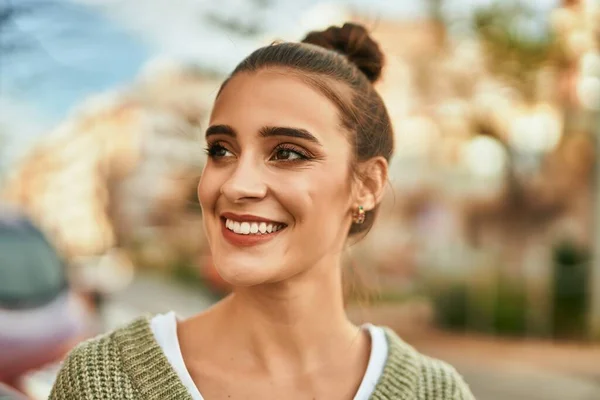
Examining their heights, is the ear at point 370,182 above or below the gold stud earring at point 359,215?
above

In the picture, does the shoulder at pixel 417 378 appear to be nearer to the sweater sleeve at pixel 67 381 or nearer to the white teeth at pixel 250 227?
the white teeth at pixel 250 227

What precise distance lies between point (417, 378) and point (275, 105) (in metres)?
0.61

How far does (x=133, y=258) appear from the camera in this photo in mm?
10344

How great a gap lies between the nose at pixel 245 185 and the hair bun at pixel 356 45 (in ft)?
1.38

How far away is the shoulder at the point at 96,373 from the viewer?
1340 millimetres

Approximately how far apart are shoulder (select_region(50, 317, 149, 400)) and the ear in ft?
1.65

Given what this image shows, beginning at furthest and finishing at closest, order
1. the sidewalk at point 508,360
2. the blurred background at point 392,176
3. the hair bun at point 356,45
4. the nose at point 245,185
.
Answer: the sidewalk at point 508,360 < the blurred background at point 392,176 < the hair bun at point 356,45 < the nose at point 245,185

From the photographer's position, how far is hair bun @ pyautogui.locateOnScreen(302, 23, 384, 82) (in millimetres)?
1604

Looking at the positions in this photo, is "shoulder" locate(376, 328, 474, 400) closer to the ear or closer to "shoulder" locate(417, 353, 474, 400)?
"shoulder" locate(417, 353, 474, 400)

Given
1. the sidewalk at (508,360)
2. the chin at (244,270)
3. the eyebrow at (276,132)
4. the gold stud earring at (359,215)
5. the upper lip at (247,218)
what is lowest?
the sidewalk at (508,360)

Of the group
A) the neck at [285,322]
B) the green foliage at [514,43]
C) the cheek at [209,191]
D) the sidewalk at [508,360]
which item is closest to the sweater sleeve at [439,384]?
the neck at [285,322]

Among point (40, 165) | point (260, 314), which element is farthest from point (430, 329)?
point (260, 314)

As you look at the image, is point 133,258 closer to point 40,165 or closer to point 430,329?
point 430,329

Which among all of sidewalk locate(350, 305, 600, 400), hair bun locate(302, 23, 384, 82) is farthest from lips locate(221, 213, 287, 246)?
sidewalk locate(350, 305, 600, 400)
